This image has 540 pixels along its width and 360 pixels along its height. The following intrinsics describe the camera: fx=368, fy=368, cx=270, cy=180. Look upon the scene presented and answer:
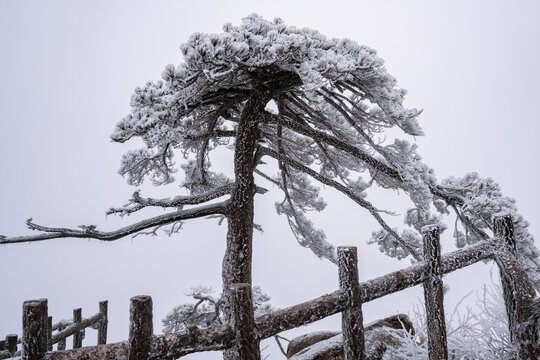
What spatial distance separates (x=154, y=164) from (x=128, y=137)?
2198 mm

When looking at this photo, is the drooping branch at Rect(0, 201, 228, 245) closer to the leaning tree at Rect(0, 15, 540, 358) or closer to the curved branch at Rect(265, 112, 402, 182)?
the leaning tree at Rect(0, 15, 540, 358)

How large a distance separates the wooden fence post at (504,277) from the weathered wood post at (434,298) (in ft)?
3.18

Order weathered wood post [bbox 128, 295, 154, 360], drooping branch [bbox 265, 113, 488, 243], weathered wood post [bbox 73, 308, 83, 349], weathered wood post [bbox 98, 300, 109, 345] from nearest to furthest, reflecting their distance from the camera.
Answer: weathered wood post [bbox 128, 295, 154, 360]
drooping branch [bbox 265, 113, 488, 243]
weathered wood post [bbox 73, 308, 83, 349]
weathered wood post [bbox 98, 300, 109, 345]

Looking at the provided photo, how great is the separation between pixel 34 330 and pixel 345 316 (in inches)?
97.9

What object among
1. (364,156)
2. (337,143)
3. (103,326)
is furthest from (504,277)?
(103,326)

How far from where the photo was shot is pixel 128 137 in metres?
5.47

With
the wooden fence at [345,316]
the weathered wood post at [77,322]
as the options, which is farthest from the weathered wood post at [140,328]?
the weathered wood post at [77,322]

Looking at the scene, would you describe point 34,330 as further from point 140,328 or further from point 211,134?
point 211,134

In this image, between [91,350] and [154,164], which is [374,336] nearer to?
[91,350]

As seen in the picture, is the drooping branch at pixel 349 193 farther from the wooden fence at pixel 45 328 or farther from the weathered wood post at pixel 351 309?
the wooden fence at pixel 45 328

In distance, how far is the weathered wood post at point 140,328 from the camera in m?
2.62

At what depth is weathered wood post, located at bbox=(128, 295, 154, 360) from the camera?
2615 mm

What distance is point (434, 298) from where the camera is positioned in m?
3.85

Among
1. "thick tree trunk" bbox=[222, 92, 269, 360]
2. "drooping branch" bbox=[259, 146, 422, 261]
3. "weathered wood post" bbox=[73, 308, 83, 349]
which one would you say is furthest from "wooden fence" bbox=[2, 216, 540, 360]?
"weathered wood post" bbox=[73, 308, 83, 349]
